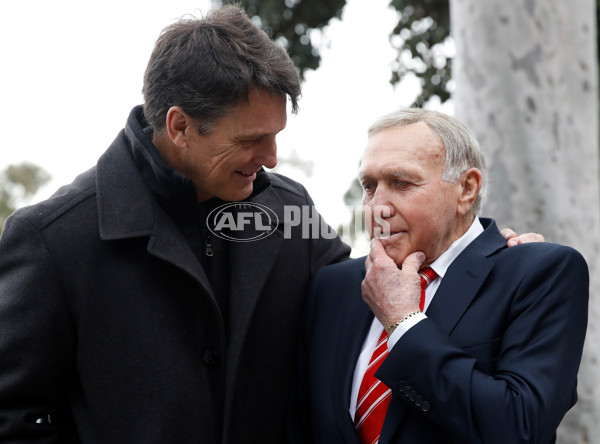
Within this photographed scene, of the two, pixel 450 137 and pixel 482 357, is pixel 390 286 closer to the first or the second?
pixel 482 357

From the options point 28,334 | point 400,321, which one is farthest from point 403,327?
point 28,334

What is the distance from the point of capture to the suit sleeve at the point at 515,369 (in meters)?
2.38

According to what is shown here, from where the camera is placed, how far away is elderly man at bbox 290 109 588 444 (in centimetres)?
243

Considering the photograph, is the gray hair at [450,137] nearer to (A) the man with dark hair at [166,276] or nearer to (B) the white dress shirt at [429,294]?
(B) the white dress shirt at [429,294]

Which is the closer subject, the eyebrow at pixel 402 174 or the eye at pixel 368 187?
the eyebrow at pixel 402 174

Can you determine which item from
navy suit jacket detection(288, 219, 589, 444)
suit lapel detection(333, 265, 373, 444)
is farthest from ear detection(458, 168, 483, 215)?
suit lapel detection(333, 265, 373, 444)

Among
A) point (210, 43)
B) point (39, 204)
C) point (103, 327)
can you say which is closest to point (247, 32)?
point (210, 43)

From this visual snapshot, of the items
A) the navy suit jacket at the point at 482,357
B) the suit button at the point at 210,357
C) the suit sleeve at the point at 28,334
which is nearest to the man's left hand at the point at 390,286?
the navy suit jacket at the point at 482,357

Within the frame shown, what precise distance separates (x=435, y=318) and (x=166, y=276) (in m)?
1.01

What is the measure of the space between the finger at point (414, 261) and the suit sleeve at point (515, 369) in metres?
0.25

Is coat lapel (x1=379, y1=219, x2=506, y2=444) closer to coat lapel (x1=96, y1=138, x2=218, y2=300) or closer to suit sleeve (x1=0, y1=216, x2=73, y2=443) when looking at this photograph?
coat lapel (x1=96, y1=138, x2=218, y2=300)

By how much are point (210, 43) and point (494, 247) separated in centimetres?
133

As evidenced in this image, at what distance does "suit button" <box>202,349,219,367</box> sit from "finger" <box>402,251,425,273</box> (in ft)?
2.54

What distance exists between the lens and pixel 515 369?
8.04 feet
